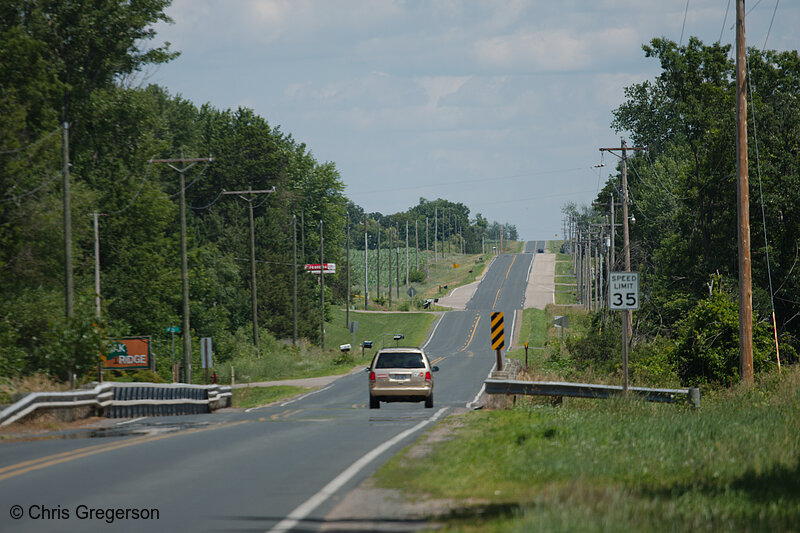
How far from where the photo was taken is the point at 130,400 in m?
24.1

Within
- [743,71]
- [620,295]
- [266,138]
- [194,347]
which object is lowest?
[194,347]

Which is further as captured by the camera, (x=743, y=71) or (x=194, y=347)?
(x=194, y=347)

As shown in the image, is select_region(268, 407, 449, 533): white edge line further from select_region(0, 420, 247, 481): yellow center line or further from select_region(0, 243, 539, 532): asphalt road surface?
select_region(0, 420, 247, 481): yellow center line

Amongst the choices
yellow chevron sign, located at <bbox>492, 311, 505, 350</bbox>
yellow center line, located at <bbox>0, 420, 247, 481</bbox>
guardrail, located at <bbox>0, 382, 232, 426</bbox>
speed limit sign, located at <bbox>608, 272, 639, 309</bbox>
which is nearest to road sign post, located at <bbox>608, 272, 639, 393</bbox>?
speed limit sign, located at <bbox>608, 272, 639, 309</bbox>

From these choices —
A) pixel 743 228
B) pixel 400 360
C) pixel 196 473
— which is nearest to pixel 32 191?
pixel 400 360

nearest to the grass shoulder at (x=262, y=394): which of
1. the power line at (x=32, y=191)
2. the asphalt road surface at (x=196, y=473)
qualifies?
the power line at (x=32, y=191)

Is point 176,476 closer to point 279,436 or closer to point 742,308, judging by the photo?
point 279,436

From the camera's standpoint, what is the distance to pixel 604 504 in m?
7.93

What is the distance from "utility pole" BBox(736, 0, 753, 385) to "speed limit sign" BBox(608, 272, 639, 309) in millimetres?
4800

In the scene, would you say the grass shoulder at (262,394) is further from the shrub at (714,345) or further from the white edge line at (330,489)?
the white edge line at (330,489)

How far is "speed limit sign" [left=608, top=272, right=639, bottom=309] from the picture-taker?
19.5m

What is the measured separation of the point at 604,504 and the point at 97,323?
22254mm

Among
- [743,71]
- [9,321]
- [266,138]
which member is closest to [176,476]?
[743,71]

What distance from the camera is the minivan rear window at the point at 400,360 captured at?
2511 cm
